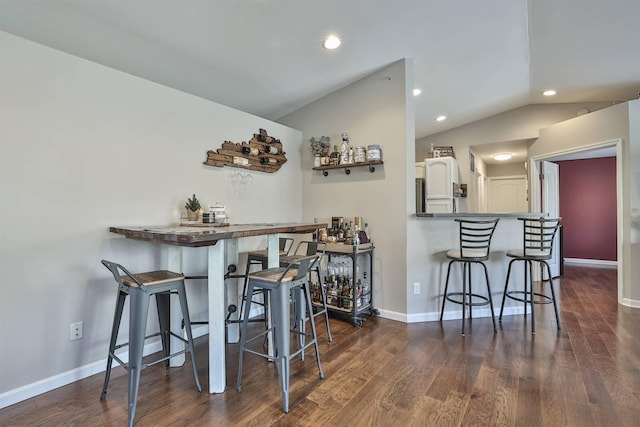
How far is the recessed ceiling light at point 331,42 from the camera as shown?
2.77 meters

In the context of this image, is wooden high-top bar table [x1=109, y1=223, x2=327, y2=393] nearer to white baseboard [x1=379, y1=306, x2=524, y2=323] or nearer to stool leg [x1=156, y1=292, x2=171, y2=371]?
stool leg [x1=156, y1=292, x2=171, y2=371]

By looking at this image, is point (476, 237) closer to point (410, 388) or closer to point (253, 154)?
point (410, 388)

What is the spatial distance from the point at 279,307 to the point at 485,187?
7142 millimetres

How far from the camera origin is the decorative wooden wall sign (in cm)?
302

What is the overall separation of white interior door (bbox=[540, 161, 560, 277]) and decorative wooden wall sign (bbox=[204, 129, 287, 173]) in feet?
14.0

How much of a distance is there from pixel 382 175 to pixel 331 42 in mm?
1392

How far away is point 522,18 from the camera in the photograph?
293cm

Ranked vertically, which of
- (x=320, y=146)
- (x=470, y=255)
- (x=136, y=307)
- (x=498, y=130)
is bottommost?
Answer: (x=136, y=307)

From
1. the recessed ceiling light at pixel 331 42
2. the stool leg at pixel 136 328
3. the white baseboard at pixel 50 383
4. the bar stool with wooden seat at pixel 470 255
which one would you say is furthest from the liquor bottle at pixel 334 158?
the white baseboard at pixel 50 383

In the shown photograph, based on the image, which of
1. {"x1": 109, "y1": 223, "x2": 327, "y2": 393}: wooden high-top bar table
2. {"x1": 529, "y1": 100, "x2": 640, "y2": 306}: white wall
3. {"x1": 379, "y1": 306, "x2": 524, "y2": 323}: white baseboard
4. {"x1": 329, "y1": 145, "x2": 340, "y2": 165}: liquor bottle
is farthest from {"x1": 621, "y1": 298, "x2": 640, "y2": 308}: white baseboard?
{"x1": 109, "y1": 223, "x2": 327, "y2": 393}: wooden high-top bar table

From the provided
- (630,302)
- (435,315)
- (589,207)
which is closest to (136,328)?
(435,315)

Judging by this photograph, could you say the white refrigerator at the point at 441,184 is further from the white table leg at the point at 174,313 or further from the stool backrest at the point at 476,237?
the white table leg at the point at 174,313

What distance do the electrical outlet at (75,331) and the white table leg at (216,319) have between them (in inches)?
38.2

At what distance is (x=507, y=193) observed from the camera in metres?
7.49
